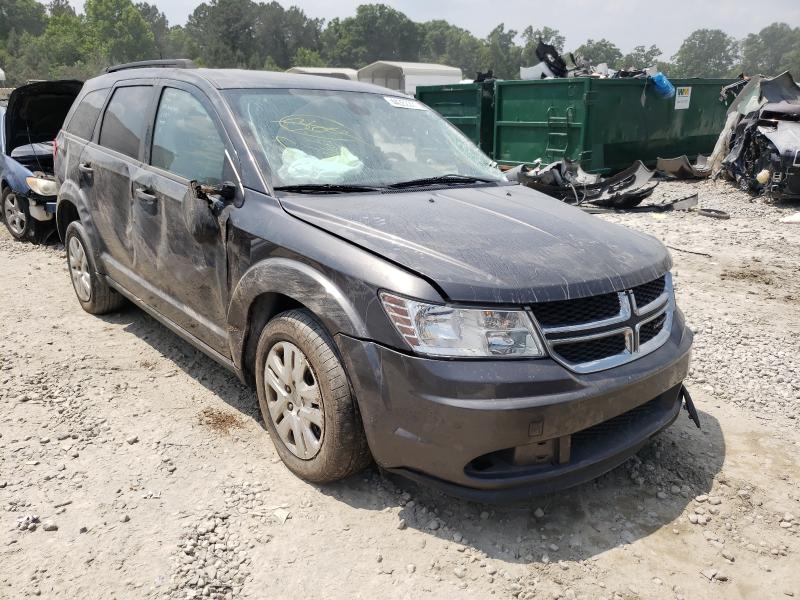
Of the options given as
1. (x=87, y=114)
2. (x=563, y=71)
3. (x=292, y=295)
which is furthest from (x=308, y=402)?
(x=563, y=71)

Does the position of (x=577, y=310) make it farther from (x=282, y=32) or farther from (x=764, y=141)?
(x=282, y=32)

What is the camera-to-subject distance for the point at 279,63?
108312mm

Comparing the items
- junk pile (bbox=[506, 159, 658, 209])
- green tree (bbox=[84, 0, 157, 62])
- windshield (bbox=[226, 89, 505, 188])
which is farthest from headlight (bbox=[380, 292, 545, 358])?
green tree (bbox=[84, 0, 157, 62])

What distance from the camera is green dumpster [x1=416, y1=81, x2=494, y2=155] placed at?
41.0ft

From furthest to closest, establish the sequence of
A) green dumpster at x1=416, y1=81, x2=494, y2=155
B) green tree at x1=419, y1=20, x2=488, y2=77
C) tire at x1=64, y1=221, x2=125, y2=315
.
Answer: green tree at x1=419, y1=20, x2=488, y2=77 → green dumpster at x1=416, y1=81, x2=494, y2=155 → tire at x1=64, y1=221, x2=125, y2=315

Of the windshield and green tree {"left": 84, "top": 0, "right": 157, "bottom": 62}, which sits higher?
green tree {"left": 84, "top": 0, "right": 157, "bottom": 62}

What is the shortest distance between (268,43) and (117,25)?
2297 centimetres

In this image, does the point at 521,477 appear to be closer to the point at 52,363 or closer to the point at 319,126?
the point at 319,126

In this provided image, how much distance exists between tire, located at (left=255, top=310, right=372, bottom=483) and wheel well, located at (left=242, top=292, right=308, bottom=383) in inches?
3.8

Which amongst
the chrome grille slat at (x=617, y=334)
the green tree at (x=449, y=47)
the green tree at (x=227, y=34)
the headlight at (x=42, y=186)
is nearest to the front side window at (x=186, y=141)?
the chrome grille slat at (x=617, y=334)

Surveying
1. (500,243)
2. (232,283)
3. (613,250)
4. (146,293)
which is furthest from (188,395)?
(613,250)

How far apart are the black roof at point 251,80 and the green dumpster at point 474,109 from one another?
8620 millimetres

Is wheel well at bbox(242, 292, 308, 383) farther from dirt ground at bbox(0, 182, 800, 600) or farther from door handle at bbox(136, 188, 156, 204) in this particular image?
door handle at bbox(136, 188, 156, 204)

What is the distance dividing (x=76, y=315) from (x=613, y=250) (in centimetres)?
427
